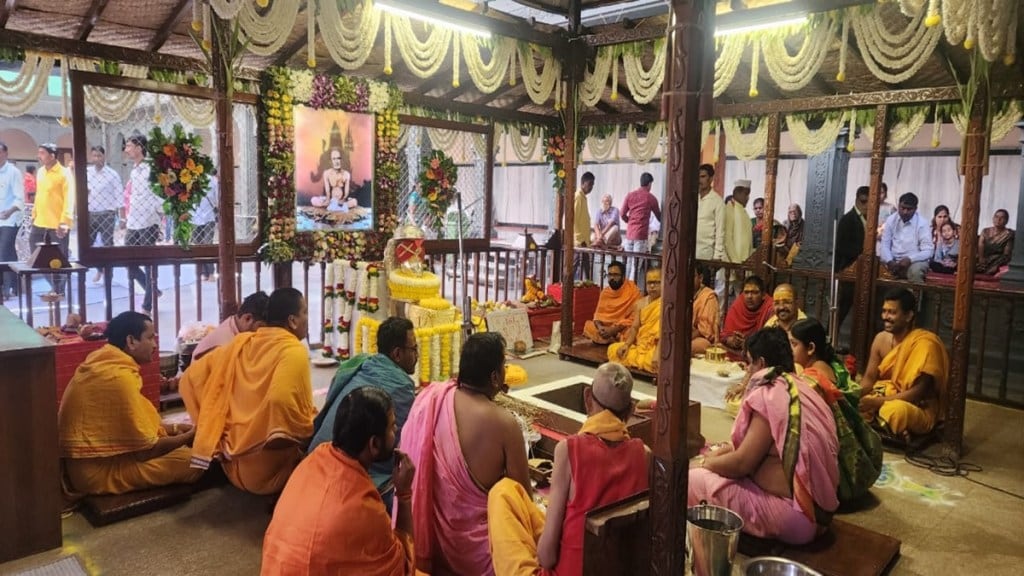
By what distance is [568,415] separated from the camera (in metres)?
4.75

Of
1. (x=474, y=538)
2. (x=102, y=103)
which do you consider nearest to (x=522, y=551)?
(x=474, y=538)

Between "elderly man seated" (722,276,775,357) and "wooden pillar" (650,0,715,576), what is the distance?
4.68 meters

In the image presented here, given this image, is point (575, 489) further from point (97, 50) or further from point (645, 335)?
point (97, 50)

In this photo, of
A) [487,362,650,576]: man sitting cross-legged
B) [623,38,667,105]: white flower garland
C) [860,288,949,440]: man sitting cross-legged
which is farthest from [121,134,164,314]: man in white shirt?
[860,288,949,440]: man sitting cross-legged

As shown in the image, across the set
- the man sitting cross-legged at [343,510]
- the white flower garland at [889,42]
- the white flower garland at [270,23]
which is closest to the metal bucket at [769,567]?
the man sitting cross-legged at [343,510]

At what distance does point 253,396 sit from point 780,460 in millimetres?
2813

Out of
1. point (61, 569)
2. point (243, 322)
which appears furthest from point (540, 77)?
point (61, 569)

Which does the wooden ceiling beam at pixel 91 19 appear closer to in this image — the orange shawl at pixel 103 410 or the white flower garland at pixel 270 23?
the white flower garland at pixel 270 23

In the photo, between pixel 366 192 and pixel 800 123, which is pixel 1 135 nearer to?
pixel 366 192

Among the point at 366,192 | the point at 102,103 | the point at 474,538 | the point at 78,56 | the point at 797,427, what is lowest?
the point at 474,538

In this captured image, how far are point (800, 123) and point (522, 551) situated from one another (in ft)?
23.9

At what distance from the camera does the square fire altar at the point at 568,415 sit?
4.40 m

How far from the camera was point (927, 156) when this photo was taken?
11.0 m

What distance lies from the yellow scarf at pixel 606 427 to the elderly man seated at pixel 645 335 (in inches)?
174
